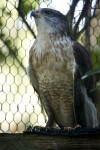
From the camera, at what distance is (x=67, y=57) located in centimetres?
182

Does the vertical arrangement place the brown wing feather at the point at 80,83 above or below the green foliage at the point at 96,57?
below

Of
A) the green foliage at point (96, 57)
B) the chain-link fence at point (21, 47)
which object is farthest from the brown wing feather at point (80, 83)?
the chain-link fence at point (21, 47)

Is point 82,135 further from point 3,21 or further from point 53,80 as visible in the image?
point 3,21

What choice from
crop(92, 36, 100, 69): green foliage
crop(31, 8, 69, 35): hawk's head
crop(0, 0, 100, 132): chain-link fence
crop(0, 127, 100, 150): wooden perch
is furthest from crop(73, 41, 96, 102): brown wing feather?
crop(0, 127, 100, 150): wooden perch

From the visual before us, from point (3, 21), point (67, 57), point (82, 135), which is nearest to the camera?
point (82, 135)

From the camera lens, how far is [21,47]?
9.37ft

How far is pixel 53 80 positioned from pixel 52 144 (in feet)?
2.42

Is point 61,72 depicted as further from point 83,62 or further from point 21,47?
point 21,47

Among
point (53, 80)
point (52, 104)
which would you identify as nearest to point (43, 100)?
point (52, 104)

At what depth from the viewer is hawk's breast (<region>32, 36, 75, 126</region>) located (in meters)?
1.83

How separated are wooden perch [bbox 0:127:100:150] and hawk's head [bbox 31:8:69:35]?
3.07 ft

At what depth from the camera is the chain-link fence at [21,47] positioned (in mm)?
2572

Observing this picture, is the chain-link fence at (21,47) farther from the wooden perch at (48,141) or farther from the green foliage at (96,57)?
the wooden perch at (48,141)

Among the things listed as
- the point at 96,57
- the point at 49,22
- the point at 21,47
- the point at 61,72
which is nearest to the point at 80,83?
the point at 61,72
